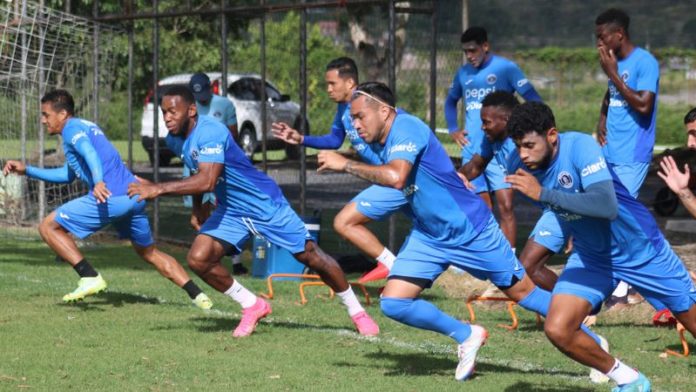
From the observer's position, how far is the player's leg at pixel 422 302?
8359mm

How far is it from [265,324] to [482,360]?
2238mm

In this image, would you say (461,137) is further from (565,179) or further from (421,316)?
(565,179)

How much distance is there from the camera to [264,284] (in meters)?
12.9

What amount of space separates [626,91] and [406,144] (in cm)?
296

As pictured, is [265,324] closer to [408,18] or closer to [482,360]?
[482,360]

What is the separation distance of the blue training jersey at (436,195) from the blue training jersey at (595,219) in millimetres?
893

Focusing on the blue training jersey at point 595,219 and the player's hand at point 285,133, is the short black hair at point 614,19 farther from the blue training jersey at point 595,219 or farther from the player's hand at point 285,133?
the blue training jersey at point 595,219

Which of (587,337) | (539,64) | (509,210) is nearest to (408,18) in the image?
(509,210)

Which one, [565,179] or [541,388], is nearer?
[565,179]

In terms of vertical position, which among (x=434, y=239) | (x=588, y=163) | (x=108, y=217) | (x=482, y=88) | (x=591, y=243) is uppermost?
(x=482, y=88)

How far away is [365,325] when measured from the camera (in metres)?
10.0

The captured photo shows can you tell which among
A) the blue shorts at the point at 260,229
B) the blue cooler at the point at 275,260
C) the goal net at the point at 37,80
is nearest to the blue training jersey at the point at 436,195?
the blue shorts at the point at 260,229

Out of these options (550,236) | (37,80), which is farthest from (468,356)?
(37,80)

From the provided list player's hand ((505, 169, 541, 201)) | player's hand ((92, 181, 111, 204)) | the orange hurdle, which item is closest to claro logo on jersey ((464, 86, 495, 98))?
the orange hurdle
